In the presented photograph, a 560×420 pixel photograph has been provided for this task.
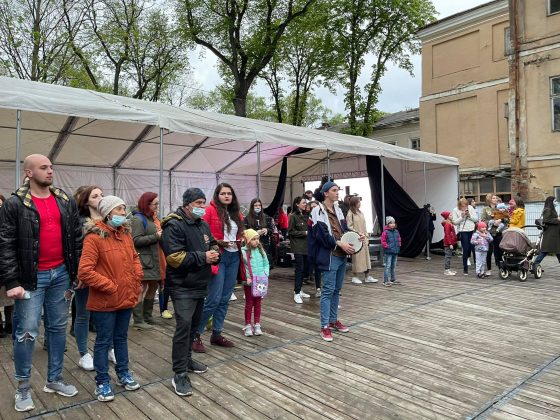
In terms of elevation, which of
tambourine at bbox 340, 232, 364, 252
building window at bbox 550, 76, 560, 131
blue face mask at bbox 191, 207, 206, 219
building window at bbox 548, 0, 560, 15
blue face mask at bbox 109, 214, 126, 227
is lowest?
tambourine at bbox 340, 232, 364, 252

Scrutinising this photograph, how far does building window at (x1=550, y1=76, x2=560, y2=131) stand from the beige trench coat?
1093 centimetres

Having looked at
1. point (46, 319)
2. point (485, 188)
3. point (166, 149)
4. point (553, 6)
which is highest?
point (553, 6)

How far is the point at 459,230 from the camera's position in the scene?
9188 mm

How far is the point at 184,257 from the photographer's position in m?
3.18

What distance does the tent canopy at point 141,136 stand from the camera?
19.5ft

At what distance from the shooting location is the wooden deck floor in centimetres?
299

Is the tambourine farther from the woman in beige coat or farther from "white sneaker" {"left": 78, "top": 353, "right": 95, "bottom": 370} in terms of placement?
the woman in beige coat

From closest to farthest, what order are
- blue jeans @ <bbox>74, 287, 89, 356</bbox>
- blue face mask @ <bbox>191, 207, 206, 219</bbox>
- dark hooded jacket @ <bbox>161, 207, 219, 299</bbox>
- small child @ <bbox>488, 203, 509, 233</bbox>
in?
dark hooded jacket @ <bbox>161, 207, 219, 299</bbox>, blue face mask @ <bbox>191, 207, 206, 219</bbox>, blue jeans @ <bbox>74, 287, 89, 356</bbox>, small child @ <bbox>488, 203, 509, 233</bbox>

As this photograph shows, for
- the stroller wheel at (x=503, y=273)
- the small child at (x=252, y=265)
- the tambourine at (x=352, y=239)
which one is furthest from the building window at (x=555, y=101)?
the small child at (x=252, y=265)

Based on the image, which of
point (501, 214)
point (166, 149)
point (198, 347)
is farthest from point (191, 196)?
point (501, 214)

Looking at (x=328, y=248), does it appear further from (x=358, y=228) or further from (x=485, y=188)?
(x=485, y=188)

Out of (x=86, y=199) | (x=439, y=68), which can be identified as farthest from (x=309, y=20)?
→ (x=86, y=199)

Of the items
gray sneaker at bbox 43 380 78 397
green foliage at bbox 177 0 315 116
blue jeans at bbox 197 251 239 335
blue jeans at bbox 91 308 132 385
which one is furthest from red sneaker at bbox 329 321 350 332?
green foliage at bbox 177 0 315 116

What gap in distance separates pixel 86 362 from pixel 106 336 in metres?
0.89
